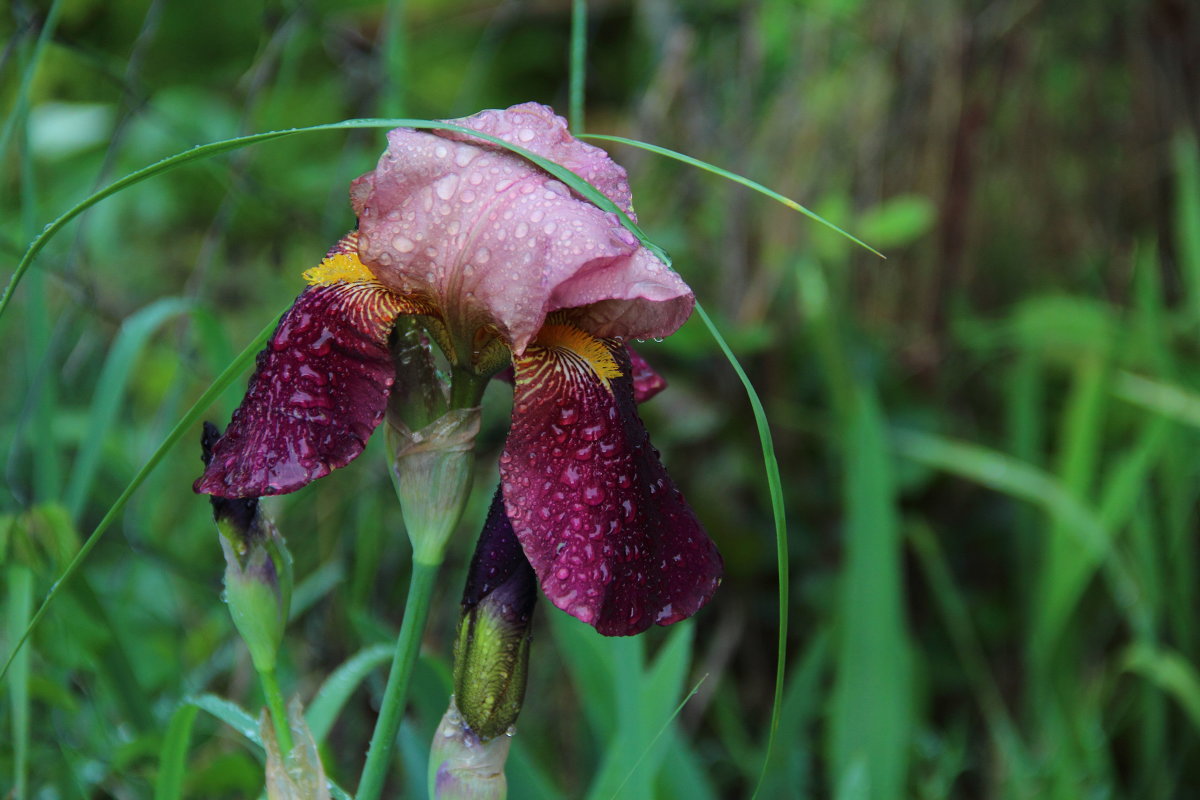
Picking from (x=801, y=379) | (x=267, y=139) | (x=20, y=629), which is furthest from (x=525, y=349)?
(x=801, y=379)

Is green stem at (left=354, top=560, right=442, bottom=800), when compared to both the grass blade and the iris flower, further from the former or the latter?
the grass blade

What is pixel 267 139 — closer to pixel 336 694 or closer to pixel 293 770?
pixel 293 770

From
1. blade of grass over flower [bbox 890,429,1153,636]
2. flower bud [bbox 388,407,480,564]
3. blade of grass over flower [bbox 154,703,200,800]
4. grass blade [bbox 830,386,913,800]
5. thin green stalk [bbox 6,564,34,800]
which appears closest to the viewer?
flower bud [bbox 388,407,480,564]

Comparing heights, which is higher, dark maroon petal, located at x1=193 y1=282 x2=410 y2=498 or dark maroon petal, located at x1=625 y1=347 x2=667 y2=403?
dark maroon petal, located at x1=193 y1=282 x2=410 y2=498

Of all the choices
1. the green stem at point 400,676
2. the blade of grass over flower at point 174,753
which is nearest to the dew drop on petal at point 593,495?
the green stem at point 400,676

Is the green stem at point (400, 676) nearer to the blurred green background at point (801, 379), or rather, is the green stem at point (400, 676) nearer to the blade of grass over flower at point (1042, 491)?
the blurred green background at point (801, 379)

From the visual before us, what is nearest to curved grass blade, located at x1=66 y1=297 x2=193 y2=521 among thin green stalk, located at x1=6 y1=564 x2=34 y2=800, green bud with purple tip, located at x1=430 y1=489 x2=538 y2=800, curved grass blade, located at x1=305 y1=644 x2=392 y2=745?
thin green stalk, located at x1=6 y1=564 x2=34 y2=800

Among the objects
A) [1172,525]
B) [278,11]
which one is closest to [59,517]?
[278,11]
